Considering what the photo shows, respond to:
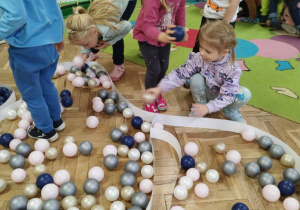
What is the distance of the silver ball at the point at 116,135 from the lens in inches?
56.6

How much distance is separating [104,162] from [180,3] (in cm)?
101

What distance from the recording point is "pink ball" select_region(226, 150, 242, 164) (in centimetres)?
134

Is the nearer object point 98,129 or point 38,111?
point 38,111

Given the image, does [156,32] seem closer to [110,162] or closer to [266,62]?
[110,162]

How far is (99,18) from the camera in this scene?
1.62 m

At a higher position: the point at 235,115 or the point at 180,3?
the point at 180,3

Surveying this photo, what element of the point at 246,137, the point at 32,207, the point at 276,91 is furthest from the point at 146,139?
the point at 276,91

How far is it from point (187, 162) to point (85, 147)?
0.50 metres

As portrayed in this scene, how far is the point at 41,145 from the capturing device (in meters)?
1.36

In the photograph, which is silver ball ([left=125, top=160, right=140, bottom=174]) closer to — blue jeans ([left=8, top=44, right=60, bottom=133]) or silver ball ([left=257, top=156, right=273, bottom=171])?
blue jeans ([left=8, top=44, right=60, bottom=133])

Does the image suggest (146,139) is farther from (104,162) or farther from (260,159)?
(260,159)

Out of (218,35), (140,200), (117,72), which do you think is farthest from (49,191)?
(117,72)

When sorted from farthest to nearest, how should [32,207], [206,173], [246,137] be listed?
[246,137] < [206,173] < [32,207]

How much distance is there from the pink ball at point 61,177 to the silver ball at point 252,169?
821 mm
